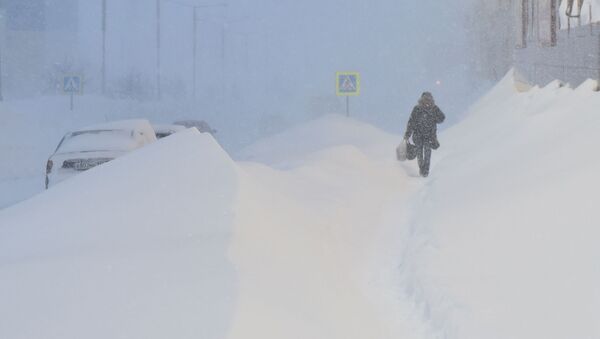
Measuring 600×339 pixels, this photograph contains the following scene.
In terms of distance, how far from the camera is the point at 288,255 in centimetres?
701

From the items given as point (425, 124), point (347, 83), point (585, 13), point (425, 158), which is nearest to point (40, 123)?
point (347, 83)

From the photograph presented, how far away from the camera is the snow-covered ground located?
5.11 metres


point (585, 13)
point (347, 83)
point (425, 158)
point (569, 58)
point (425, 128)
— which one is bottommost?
point (425, 158)

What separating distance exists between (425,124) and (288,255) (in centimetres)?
923

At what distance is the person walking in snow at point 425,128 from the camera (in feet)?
51.4

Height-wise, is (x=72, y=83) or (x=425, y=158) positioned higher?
(x=72, y=83)

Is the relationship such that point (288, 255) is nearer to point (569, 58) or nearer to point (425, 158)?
point (425, 158)

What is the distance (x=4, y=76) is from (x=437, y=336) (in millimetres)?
75547

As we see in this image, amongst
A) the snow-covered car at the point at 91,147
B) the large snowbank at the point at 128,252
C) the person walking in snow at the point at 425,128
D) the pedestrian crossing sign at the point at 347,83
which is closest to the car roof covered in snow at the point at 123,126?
the snow-covered car at the point at 91,147

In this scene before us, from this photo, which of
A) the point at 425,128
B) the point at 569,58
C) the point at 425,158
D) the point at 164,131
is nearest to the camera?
the point at 425,158

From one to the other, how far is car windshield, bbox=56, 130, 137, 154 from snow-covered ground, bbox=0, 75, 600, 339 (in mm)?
3885

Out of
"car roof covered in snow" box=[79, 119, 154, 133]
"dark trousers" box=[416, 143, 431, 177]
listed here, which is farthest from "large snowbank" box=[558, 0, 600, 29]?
"car roof covered in snow" box=[79, 119, 154, 133]

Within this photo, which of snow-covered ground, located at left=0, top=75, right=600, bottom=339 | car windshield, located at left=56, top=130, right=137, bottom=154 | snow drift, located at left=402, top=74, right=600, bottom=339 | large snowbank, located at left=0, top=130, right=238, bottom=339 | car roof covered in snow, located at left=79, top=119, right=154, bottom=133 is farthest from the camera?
car roof covered in snow, located at left=79, top=119, right=154, bottom=133

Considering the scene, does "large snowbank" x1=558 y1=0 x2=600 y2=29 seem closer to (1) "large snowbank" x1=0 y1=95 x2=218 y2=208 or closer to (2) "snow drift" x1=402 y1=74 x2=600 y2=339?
(2) "snow drift" x1=402 y1=74 x2=600 y2=339
